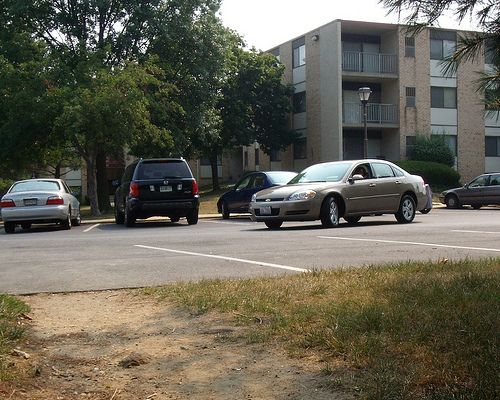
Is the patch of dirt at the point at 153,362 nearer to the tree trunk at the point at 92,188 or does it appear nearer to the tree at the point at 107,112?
the tree at the point at 107,112

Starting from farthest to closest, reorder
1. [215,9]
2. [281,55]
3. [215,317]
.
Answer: [281,55], [215,9], [215,317]

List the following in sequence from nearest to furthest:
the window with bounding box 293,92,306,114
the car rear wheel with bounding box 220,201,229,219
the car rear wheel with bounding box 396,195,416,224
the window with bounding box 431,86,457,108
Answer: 1. the car rear wheel with bounding box 396,195,416,224
2. the car rear wheel with bounding box 220,201,229,219
3. the window with bounding box 431,86,457,108
4. the window with bounding box 293,92,306,114

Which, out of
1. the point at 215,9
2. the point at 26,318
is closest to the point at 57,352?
the point at 26,318

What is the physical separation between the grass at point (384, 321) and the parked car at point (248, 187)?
536 inches

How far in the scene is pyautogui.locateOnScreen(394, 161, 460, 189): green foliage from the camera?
120ft

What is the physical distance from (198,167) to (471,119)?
25.9 meters

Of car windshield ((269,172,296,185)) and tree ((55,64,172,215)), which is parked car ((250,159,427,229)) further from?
tree ((55,64,172,215))

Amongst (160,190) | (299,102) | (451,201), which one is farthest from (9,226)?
(299,102)

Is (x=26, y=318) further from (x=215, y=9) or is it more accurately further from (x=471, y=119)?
(x=471, y=119)

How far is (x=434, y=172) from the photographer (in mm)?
37031

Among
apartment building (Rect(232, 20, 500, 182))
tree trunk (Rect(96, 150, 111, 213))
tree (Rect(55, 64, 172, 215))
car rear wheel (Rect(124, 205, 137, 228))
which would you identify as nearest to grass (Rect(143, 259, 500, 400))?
car rear wheel (Rect(124, 205, 137, 228))

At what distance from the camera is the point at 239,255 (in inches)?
386

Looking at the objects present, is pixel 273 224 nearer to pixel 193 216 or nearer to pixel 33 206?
pixel 193 216

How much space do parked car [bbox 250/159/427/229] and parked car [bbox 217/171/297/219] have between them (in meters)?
3.97
